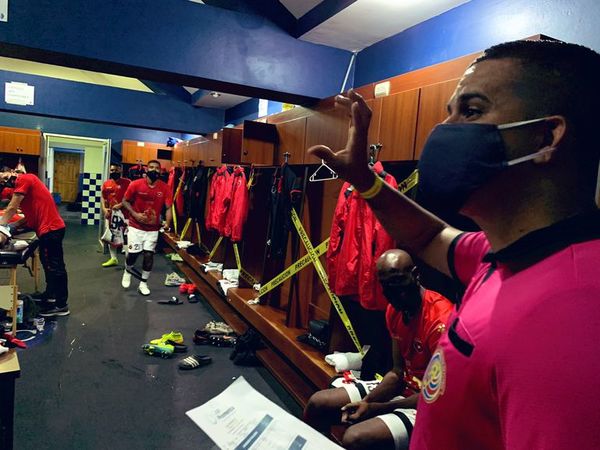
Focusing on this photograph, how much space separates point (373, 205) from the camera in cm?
112

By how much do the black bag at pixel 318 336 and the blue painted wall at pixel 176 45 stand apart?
6.39 ft

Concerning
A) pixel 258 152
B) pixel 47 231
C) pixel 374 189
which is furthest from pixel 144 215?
pixel 374 189

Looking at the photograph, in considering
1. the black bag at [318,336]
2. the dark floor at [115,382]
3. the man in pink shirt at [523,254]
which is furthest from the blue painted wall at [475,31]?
the dark floor at [115,382]

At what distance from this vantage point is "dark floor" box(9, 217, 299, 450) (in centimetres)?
244

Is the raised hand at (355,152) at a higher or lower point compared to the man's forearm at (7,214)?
higher

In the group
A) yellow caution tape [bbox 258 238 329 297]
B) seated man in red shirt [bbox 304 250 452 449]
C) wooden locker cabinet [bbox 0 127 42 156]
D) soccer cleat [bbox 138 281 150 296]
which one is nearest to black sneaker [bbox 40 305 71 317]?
soccer cleat [bbox 138 281 150 296]

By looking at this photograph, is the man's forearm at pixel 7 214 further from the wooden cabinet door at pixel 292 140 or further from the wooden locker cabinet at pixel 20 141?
the wooden locker cabinet at pixel 20 141

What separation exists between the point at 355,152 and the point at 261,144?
11.4 ft

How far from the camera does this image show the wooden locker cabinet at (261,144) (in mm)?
4309

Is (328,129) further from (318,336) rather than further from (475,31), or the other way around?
(318,336)

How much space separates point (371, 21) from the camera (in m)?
3.22

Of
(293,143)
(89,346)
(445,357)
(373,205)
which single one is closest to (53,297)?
(89,346)

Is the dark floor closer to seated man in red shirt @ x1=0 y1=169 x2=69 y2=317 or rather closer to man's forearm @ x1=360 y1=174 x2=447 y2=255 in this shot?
seated man in red shirt @ x1=0 y1=169 x2=69 y2=317

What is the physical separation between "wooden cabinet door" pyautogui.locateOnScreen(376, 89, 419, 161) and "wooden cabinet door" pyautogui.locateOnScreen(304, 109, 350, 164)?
19.8 inches
